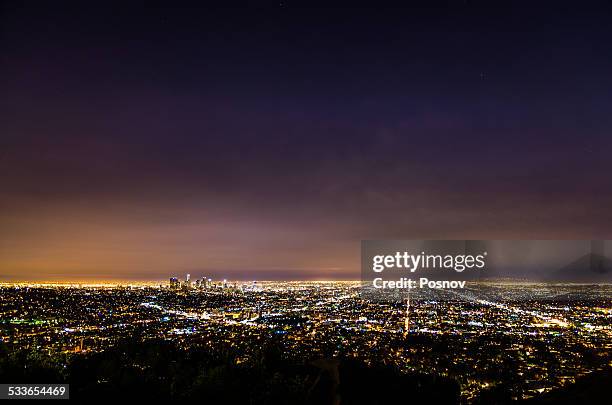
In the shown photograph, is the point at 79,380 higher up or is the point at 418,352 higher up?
the point at 79,380

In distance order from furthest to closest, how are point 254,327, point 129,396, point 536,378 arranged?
point 254,327, point 536,378, point 129,396

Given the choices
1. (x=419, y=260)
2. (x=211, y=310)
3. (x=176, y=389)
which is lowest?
(x=211, y=310)

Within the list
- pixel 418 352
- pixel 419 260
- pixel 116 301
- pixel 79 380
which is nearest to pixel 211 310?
pixel 116 301

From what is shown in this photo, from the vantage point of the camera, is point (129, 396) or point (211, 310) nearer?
point (129, 396)

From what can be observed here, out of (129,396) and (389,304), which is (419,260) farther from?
(389,304)

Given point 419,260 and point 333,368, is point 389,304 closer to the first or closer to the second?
point 419,260

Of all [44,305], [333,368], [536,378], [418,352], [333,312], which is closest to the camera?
[333,368]
